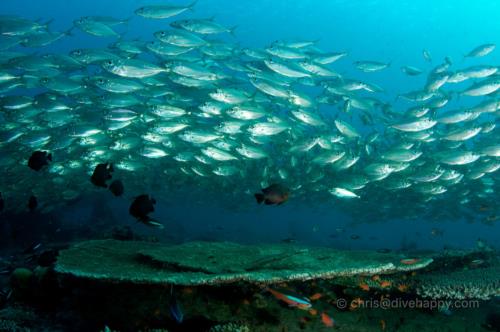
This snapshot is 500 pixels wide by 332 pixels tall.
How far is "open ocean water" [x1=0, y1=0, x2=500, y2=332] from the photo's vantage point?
13.5ft

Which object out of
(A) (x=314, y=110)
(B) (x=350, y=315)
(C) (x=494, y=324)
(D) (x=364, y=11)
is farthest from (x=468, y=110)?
(D) (x=364, y=11)

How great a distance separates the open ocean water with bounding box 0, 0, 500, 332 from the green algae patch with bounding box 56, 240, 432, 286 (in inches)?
1.1

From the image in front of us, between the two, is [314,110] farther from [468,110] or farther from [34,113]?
[34,113]

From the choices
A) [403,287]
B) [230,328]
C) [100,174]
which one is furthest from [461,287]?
[100,174]

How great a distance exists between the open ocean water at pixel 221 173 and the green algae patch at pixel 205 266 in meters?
0.03

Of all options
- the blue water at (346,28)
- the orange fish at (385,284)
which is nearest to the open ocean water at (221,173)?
the orange fish at (385,284)

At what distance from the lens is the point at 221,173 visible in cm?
1221

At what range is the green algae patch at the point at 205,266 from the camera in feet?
11.0

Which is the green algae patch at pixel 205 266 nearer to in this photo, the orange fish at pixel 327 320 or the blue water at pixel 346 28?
the orange fish at pixel 327 320

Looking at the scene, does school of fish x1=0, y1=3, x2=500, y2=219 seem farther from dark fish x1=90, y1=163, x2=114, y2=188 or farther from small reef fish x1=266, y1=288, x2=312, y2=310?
small reef fish x1=266, y1=288, x2=312, y2=310

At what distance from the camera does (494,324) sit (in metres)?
5.16

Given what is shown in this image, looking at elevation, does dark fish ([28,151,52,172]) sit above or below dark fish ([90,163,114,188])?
above

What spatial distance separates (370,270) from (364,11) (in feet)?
222

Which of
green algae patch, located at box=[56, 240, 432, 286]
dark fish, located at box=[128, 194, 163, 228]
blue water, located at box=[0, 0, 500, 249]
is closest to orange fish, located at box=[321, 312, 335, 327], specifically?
green algae patch, located at box=[56, 240, 432, 286]
